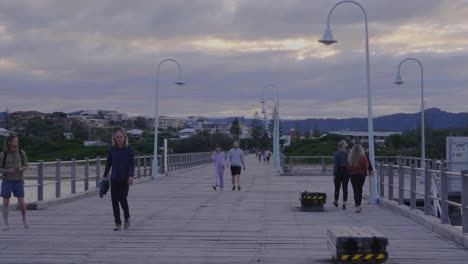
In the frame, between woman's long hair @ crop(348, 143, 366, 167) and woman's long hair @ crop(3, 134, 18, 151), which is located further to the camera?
woman's long hair @ crop(348, 143, 366, 167)

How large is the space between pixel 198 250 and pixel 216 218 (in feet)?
18.2

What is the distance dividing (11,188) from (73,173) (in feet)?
28.6

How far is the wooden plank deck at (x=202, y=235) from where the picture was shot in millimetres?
11758

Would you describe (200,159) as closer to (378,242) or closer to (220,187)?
(220,187)

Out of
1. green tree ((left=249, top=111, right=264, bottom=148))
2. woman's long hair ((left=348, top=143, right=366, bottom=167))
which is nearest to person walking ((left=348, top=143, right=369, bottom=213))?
woman's long hair ((left=348, top=143, right=366, bottom=167))

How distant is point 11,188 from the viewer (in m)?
14.9

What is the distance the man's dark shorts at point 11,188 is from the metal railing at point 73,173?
4246mm

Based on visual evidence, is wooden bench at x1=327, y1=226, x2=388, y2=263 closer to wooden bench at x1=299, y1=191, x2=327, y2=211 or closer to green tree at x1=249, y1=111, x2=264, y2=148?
wooden bench at x1=299, y1=191, x2=327, y2=211

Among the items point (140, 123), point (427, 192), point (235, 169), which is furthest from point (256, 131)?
point (427, 192)

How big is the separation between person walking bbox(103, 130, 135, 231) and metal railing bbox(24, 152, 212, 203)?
464cm

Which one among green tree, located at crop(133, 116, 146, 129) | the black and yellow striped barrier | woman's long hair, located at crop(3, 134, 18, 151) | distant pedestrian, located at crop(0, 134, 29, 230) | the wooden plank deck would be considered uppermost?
green tree, located at crop(133, 116, 146, 129)

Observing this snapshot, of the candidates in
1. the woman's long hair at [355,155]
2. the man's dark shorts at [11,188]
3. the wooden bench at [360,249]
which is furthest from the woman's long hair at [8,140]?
the woman's long hair at [355,155]

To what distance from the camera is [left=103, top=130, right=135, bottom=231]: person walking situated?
15.3 m

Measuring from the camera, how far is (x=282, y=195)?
27281 mm
